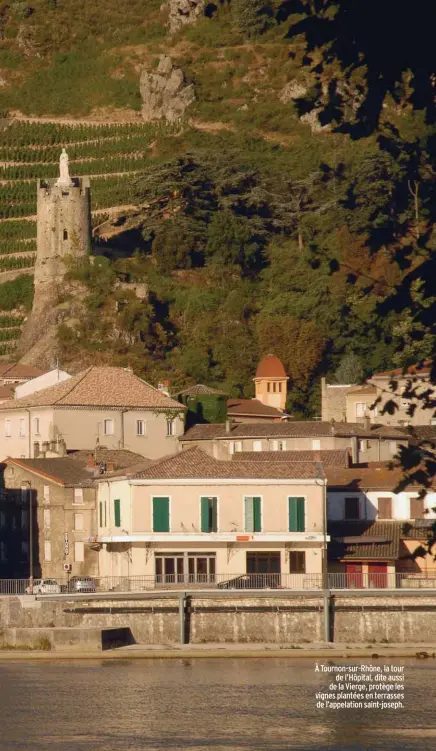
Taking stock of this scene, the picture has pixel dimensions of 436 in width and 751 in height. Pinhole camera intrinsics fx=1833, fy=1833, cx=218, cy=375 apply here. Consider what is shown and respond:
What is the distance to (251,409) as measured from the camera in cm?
9450

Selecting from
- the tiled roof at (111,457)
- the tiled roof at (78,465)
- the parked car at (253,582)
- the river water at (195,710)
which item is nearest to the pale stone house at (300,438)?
the tiled roof at (111,457)

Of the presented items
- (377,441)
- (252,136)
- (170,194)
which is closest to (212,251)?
(170,194)

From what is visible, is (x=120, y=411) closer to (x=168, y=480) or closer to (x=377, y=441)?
(x=377, y=441)

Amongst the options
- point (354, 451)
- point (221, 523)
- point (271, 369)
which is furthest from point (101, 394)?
point (221, 523)

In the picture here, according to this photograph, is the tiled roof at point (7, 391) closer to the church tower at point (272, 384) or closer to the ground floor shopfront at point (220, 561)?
the church tower at point (272, 384)

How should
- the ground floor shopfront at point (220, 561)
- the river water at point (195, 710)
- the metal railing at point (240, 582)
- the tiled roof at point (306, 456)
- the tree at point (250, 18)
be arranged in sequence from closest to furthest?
the river water at point (195, 710)
the metal railing at point (240, 582)
the ground floor shopfront at point (220, 561)
the tiled roof at point (306, 456)
the tree at point (250, 18)

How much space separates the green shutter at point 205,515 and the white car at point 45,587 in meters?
5.13

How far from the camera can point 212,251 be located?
117250 millimetres

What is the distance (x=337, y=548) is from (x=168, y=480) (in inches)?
255

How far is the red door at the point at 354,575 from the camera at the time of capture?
195 feet

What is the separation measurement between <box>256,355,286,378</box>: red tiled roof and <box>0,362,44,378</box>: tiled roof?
478 inches

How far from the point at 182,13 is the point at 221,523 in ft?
376

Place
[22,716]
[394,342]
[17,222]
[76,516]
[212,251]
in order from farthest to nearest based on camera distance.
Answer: [17,222] < [212,251] < [76,516] < [22,716] < [394,342]

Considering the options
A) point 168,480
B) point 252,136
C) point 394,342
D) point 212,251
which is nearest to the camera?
point 394,342
